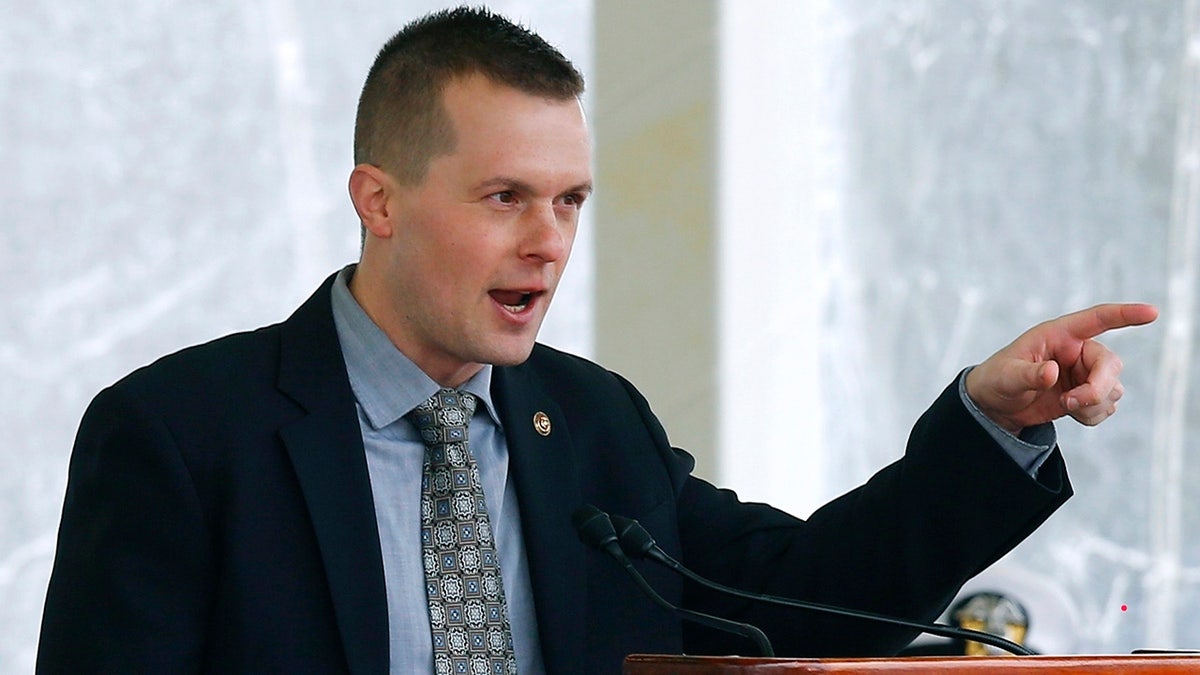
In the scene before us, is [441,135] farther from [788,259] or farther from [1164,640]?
[1164,640]

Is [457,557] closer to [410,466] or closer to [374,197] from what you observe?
[410,466]

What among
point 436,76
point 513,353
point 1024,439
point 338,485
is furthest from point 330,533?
point 1024,439

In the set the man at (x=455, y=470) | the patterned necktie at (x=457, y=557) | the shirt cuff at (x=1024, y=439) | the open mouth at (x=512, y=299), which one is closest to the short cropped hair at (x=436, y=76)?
the man at (x=455, y=470)

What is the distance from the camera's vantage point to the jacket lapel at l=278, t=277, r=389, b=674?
1.83 metres

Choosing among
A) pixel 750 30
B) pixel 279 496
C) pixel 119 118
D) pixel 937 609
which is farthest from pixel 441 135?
pixel 750 30

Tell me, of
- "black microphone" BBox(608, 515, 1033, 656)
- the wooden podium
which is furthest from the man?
the wooden podium

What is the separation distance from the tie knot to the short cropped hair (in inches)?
10.1

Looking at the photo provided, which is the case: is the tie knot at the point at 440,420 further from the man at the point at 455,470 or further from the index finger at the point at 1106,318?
the index finger at the point at 1106,318

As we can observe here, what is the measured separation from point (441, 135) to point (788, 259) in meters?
2.13

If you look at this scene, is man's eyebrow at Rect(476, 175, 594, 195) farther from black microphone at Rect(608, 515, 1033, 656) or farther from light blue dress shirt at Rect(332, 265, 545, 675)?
black microphone at Rect(608, 515, 1033, 656)

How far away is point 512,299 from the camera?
6.52 ft

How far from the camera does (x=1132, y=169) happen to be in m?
4.04

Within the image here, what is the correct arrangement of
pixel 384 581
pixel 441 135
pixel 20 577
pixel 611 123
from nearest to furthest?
pixel 384 581, pixel 441 135, pixel 20 577, pixel 611 123

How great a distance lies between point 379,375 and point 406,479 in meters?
0.13
